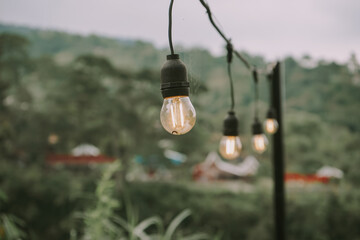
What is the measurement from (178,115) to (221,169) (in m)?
7.03

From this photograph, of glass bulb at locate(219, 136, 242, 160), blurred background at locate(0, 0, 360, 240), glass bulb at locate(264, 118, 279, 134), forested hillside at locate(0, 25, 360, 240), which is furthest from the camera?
forested hillside at locate(0, 25, 360, 240)

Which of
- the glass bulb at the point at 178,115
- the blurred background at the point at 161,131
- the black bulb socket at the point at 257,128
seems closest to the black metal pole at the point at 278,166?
the black bulb socket at the point at 257,128

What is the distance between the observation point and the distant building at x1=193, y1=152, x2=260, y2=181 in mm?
7319

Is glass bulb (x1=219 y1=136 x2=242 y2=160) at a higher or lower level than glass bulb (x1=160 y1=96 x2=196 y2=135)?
lower

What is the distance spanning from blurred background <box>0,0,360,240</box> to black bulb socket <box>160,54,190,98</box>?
5.48m

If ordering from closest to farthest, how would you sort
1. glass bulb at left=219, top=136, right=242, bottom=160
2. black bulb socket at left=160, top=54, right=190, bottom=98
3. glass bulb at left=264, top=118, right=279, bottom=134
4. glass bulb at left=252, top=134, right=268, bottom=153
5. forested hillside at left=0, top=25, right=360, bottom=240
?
black bulb socket at left=160, top=54, right=190, bottom=98, glass bulb at left=219, top=136, right=242, bottom=160, glass bulb at left=252, top=134, right=268, bottom=153, glass bulb at left=264, top=118, right=279, bottom=134, forested hillside at left=0, top=25, right=360, bottom=240

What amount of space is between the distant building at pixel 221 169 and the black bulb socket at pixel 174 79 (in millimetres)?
6918

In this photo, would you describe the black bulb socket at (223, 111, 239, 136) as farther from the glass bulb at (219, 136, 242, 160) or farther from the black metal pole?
the black metal pole

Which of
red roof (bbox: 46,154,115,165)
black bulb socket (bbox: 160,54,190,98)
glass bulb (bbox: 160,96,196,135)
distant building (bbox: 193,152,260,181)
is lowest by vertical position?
distant building (bbox: 193,152,260,181)

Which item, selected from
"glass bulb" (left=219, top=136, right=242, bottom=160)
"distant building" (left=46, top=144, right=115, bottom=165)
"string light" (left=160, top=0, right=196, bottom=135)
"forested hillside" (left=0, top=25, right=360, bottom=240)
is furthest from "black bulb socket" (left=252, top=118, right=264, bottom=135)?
"distant building" (left=46, top=144, right=115, bottom=165)

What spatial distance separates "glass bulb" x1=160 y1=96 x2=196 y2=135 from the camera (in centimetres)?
67

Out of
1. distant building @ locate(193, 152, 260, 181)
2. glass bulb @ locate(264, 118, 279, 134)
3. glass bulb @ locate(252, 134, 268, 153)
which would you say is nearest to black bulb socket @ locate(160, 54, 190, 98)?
glass bulb @ locate(252, 134, 268, 153)

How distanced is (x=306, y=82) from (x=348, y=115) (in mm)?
1272

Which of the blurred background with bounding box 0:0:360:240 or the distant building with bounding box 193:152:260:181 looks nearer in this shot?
the blurred background with bounding box 0:0:360:240
